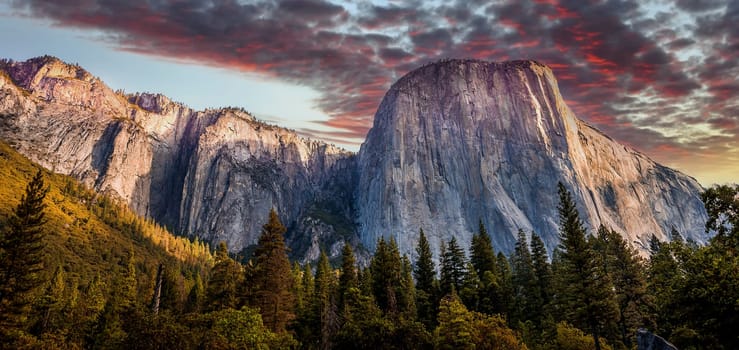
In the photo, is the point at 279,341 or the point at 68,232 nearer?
the point at 279,341

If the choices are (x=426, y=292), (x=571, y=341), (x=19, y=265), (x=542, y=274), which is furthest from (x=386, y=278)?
(x=19, y=265)

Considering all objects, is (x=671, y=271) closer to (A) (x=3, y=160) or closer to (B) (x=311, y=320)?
(B) (x=311, y=320)

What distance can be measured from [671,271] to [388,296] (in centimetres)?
3184

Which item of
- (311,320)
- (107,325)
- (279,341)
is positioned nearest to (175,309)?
(107,325)

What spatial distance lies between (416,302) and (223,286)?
99.6 ft

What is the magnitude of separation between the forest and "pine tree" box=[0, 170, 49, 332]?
0.28 feet

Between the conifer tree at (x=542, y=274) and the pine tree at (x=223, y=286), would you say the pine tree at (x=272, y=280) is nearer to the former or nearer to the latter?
the pine tree at (x=223, y=286)

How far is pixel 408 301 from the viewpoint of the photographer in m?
61.3

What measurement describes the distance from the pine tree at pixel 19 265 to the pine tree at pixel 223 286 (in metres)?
17.0

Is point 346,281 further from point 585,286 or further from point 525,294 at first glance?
point 585,286

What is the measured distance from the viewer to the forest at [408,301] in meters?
27.3

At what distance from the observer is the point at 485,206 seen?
186875 mm

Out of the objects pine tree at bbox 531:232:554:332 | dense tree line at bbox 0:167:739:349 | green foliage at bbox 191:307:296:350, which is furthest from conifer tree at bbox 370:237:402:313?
green foliage at bbox 191:307:296:350

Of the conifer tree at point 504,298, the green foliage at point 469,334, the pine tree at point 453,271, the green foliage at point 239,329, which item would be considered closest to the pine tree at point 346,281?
the pine tree at point 453,271
